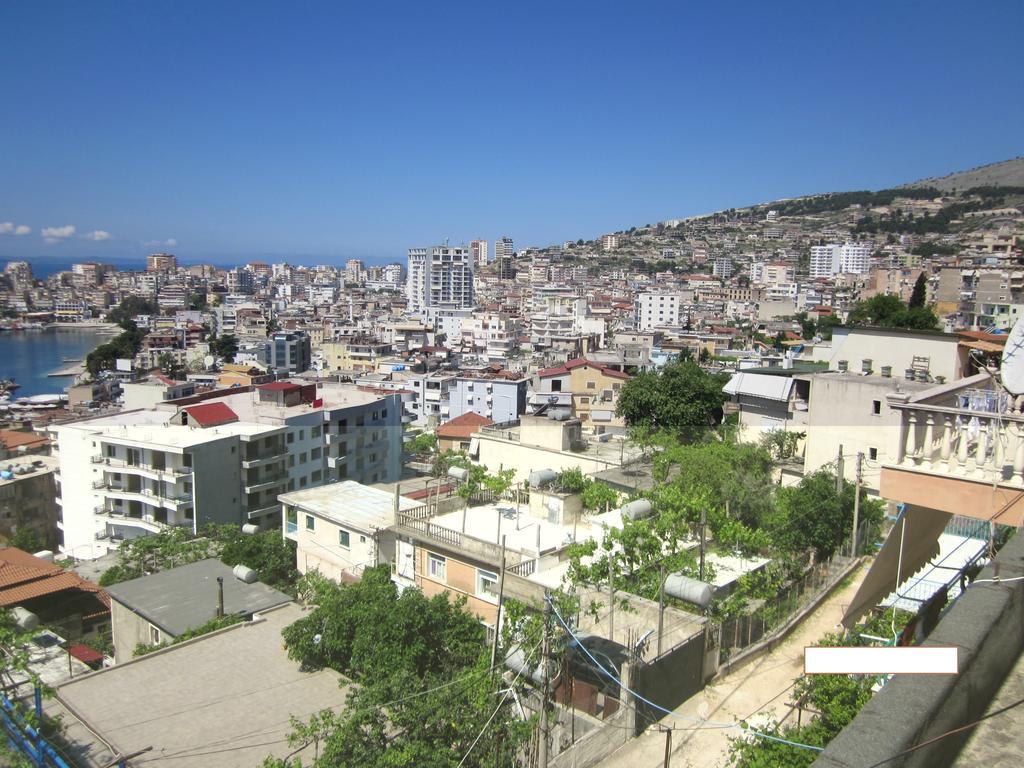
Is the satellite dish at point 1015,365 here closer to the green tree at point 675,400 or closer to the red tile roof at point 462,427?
the green tree at point 675,400

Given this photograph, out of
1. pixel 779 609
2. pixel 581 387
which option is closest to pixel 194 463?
pixel 779 609

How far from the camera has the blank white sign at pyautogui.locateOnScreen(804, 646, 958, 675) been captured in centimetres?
163

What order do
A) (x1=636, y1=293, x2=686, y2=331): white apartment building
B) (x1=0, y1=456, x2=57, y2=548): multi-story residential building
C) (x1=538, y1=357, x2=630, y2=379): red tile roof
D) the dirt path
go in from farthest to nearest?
(x1=636, y1=293, x2=686, y2=331): white apartment building
(x1=538, y1=357, x2=630, y2=379): red tile roof
(x1=0, y1=456, x2=57, y2=548): multi-story residential building
the dirt path

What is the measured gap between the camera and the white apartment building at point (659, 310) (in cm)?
6756

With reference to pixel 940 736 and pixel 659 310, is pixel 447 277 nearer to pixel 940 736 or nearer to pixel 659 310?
pixel 659 310

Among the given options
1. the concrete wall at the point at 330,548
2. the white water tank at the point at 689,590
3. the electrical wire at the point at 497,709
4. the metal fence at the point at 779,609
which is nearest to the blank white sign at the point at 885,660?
the electrical wire at the point at 497,709

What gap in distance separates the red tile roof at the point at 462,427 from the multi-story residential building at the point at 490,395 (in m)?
2.57

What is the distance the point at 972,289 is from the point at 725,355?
12.2m

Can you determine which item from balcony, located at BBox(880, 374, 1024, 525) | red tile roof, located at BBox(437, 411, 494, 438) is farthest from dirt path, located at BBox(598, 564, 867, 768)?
red tile roof, located at BBox(437, 411, 494, 438)

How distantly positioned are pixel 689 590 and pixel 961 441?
335 cm

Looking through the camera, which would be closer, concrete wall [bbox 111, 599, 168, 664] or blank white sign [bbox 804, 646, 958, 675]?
blank white sign [bbox 804, 646, 958, 675]

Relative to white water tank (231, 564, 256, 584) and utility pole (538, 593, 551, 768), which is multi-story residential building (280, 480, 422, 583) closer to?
white water tank (231, 564, 256, 584)

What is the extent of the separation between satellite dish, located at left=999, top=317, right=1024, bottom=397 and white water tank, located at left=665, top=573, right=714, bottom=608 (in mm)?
3183

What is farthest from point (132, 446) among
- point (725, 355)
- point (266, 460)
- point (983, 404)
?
point (725, 355)
